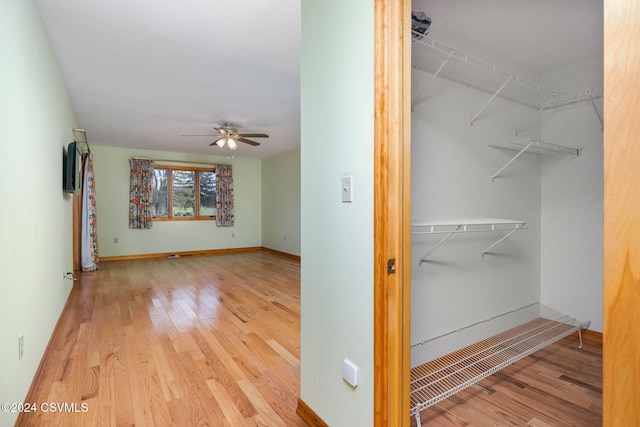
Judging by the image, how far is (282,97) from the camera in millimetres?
3693

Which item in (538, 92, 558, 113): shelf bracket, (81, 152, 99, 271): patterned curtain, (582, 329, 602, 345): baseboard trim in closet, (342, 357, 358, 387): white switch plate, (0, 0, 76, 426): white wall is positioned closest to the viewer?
(342, 357, 358, 387): white switch plate

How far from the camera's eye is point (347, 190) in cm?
133

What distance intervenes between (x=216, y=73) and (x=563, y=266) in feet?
11.9

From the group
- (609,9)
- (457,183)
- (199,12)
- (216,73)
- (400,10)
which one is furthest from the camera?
(216,73)

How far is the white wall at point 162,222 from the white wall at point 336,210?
6.31m

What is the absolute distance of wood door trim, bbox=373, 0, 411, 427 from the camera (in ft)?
3.78

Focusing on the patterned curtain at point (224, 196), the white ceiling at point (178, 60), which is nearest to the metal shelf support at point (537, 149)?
the white ceiling at point (178, 60)

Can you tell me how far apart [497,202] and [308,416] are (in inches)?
84.8

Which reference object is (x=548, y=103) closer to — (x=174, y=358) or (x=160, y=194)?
(x=174, y=358)

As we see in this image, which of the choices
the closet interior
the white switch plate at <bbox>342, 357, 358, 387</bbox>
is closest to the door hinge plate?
the white switch plate at <bbox>342, 357, 358, 387</bbox>

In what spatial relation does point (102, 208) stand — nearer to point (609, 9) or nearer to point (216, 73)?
point (216, 73)

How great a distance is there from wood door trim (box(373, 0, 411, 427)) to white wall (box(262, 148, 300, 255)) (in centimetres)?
537

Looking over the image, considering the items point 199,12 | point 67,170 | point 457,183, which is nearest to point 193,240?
point 67,170

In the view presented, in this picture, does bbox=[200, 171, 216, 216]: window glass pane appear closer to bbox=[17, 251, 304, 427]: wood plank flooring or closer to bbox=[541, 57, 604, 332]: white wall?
bbox=[17, 251, 304, 427]: wood plank flooring
